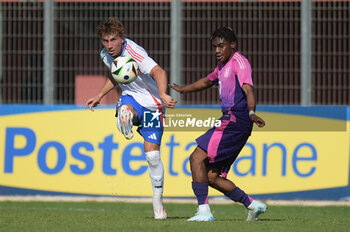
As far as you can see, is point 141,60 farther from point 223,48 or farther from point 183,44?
point 183,44

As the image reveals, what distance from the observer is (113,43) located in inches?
331

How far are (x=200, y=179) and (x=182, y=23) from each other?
5.45 m

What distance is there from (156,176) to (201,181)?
0.60 metres

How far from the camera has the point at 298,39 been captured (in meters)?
13.0

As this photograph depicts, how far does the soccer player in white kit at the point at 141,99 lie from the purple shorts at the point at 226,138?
24.5 inches

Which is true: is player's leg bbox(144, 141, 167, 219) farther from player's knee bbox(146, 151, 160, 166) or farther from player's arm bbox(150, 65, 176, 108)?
player's arm bbox(150, 65, 176, 108)

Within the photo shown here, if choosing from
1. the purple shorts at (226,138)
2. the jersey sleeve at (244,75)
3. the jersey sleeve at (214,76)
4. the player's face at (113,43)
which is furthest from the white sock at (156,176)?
the jersey sleeve at (244,75)

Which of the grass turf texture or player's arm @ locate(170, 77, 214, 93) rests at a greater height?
player's arm @ locate(170, 77, 214, 93)

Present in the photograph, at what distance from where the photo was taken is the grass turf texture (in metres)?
7.46

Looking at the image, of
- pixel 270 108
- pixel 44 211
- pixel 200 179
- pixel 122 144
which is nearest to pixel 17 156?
pixel 122 144

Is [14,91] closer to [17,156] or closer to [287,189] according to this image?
[17,156]

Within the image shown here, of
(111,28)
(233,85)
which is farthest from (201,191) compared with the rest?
(111,28)

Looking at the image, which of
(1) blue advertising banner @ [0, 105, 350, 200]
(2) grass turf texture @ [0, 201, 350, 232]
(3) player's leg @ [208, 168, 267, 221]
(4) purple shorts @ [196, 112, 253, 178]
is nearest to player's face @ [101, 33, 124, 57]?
(4) purple shorts @ [196, 112, 253, 178]

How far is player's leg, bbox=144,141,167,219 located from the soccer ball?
0.62 metres
